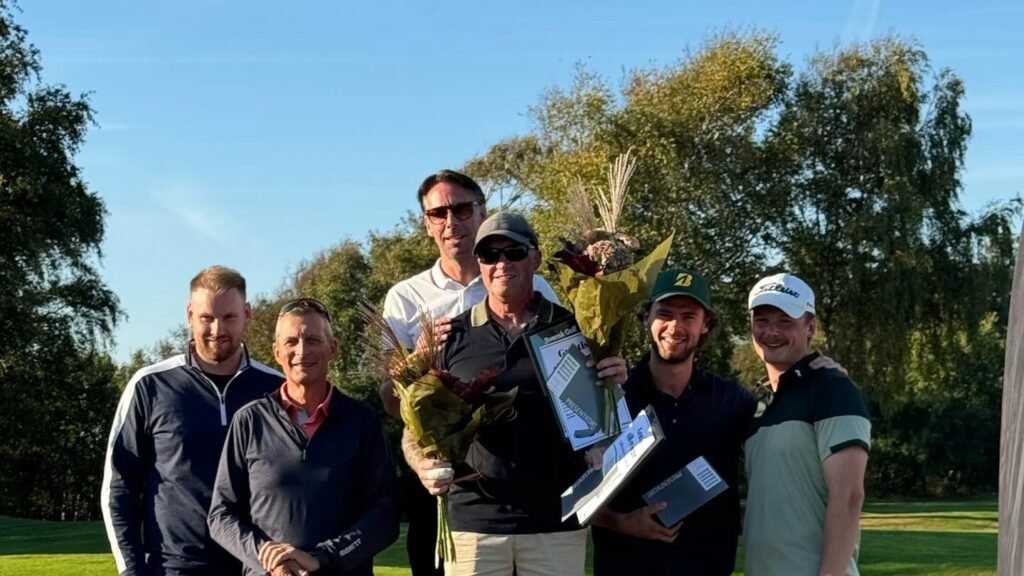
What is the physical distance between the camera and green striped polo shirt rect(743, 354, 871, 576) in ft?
13.5

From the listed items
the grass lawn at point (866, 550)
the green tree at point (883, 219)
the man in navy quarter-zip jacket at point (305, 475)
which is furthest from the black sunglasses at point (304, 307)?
the green tree at point (883, 219)

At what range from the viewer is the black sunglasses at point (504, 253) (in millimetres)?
4426

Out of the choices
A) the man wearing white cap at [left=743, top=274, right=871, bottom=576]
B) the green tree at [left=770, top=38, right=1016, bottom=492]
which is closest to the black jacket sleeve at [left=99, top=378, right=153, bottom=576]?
the man wearing white cap at [left=743, top=274, right=871, bottom=576]

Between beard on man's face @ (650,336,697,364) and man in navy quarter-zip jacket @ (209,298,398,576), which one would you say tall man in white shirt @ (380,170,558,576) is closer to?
man in navy quarter-zip jacket @ (209,298,398,576)

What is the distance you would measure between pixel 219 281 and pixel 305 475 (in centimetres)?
96

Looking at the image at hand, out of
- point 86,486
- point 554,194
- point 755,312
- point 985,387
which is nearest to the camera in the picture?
point 755,312

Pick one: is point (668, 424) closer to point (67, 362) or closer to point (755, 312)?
point (755, 312)

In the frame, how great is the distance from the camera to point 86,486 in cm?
3850

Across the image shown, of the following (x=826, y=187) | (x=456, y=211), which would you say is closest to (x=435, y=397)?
(x=456, y=211)

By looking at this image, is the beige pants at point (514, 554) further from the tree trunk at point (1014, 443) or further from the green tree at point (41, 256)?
the green tree at point (41, 256)

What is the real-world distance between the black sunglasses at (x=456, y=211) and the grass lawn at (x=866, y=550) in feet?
29.7

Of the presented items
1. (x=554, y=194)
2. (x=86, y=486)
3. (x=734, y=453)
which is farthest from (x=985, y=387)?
(x=734, y=453)

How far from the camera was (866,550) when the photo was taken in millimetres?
17172

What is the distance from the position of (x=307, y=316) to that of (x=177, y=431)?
2.57ft
